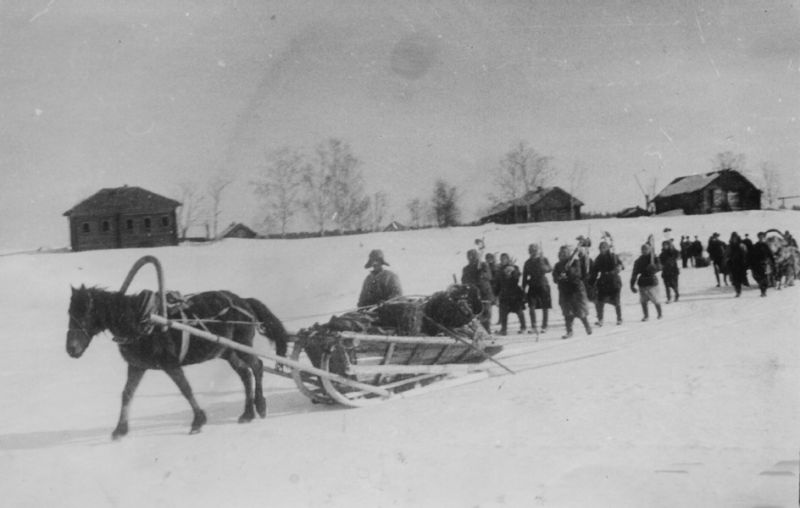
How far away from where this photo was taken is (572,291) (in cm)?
920

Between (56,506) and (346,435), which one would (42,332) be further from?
(346,435)

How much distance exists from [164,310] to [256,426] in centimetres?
113

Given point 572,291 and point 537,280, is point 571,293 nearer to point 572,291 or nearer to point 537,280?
point 572,291

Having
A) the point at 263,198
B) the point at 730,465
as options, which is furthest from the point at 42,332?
the point at 730,465

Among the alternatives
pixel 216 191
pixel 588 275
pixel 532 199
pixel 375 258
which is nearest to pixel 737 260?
pixel 588 275

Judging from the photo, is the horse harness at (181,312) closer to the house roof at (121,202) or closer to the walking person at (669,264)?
the house roof at (121,202)

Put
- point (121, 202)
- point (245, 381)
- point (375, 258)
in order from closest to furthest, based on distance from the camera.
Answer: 1. point (121, 202)
2. point (245, 381)
3. point (375, 258)

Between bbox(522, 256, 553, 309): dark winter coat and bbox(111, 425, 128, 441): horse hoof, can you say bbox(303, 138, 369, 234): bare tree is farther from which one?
bbox(522, 256, 553, 309): dark winter coat

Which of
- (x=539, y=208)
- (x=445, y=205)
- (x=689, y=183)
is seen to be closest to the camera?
(x=445, y=205)

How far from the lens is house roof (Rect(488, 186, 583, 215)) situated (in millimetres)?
7051

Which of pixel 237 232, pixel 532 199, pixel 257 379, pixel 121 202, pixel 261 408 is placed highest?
pixel 532 199

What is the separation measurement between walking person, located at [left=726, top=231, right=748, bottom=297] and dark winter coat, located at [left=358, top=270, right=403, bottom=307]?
7.32 metres

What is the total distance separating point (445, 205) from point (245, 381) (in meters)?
2.51

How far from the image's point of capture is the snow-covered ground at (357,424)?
4070 mm
